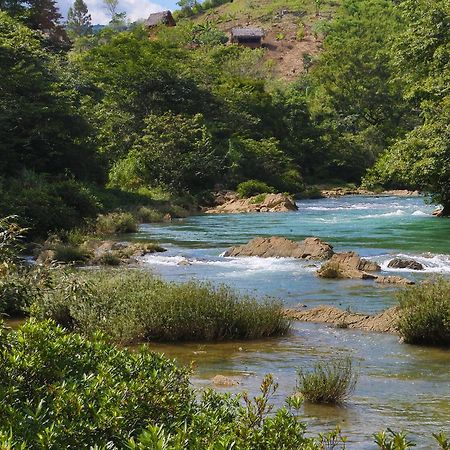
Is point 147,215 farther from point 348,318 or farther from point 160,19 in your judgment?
point 160,19

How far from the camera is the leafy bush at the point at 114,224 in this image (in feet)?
106

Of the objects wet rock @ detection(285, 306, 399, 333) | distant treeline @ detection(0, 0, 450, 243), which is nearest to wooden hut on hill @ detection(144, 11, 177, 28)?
distant treeline @ detection(0, 0, 450, 243)

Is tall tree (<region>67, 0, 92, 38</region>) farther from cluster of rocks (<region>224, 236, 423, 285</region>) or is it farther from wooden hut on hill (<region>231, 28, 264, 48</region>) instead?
cluster of rocks (<region>224, 236, 423, 285</region>)

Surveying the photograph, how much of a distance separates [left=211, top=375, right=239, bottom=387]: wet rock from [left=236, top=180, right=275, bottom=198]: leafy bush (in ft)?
137

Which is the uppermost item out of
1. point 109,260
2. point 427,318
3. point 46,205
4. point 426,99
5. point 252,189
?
point 426,99

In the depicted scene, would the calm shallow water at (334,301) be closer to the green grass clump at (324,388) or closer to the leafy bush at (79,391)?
the green grass clump at (324,388)

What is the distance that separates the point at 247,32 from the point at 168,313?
116 metres

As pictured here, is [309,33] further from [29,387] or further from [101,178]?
[29,387]

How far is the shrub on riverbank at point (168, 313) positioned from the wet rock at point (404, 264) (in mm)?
9406

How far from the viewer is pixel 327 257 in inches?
950

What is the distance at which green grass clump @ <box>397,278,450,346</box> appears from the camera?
39.9 feet

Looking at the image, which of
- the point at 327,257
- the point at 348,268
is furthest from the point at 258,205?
the point at 348,268

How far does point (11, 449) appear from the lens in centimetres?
373

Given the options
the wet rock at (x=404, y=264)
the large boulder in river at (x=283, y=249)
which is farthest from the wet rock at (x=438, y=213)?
the wet rock at (x=404, y=264)
